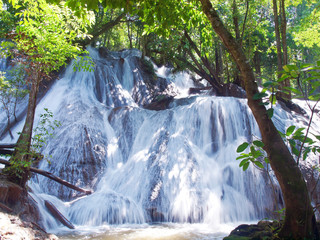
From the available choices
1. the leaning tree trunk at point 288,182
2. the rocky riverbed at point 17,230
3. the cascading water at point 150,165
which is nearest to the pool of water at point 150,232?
the cascading water at point 150,165

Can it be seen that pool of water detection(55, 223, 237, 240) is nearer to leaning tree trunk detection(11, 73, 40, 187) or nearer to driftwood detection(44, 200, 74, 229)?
driftwood detection(44, 200, 74, 229)

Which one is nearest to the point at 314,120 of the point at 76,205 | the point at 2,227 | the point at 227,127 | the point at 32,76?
the point at 227,127

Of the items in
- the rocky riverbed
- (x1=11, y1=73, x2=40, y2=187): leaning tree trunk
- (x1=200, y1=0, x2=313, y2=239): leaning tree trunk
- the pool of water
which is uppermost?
(x1=11, y1=73, x2=40, y2=187): leaning tree trunk

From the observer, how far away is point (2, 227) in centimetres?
369

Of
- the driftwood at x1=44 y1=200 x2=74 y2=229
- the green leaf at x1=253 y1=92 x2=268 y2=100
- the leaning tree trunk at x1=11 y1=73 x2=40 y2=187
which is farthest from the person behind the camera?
the driftwood at x1=44 y1=200 x2=74 y2=229

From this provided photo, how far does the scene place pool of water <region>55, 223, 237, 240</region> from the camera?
577 centimetres

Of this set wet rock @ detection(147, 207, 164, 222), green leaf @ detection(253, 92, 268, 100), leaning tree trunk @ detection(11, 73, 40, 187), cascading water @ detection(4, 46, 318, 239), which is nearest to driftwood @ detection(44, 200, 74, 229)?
cascading water @ detection(4, 46, 318, 239)

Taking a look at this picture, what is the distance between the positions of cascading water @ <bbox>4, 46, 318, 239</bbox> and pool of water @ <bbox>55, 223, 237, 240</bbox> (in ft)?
0.72

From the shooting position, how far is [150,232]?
623 cm

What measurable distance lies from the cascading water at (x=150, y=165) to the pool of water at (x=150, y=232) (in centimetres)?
22

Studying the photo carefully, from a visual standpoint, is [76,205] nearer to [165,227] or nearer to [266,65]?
[165,227]

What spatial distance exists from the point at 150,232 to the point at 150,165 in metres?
3.36

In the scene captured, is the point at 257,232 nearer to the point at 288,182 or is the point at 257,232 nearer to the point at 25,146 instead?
the point at 288,182

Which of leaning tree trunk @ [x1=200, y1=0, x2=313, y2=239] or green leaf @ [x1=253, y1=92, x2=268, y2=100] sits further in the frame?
green leaf @ [x1=253, y1=92, x2=268, y2=100]
